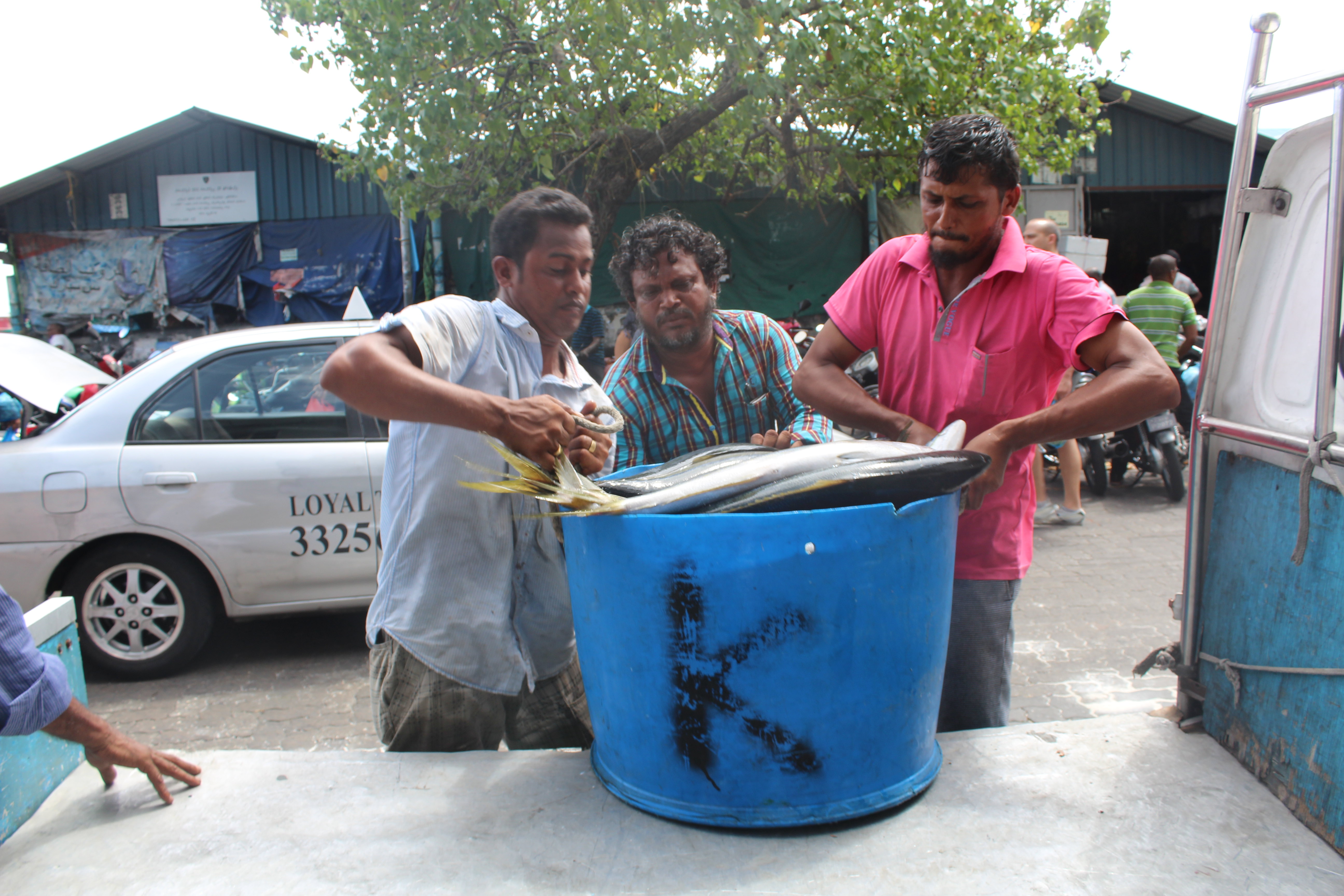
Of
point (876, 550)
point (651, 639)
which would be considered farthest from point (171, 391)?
point (876, 550)

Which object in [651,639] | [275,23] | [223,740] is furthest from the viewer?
[275,23]

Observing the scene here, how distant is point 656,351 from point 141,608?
11.1ft

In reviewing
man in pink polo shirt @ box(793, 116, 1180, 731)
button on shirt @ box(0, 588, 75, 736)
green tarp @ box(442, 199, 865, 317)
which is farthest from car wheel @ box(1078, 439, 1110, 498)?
button on shirt @ box(0, 588, 75, 736)

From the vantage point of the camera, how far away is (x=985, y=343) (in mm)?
2160

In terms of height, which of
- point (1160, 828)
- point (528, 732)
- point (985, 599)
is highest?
point (985, 599)

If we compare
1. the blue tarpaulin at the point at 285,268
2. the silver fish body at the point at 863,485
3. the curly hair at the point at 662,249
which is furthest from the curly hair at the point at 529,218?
the blue tarpaulin at the point at 285,268

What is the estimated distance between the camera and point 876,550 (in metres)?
1.51

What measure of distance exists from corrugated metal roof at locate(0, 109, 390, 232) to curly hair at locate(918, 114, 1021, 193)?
1259 centimetres

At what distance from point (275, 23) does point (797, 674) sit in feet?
28.1

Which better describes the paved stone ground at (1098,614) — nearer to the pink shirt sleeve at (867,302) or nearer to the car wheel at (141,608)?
the pink shirt sleeve at (867,302)

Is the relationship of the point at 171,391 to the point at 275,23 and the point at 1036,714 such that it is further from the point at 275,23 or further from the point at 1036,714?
the point at 275,23

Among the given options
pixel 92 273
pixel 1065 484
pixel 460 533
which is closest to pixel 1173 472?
pixel 1065 484

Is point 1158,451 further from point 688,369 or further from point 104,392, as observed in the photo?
point 104,392

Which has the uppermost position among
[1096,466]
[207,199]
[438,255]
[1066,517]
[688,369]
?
[207,199]
